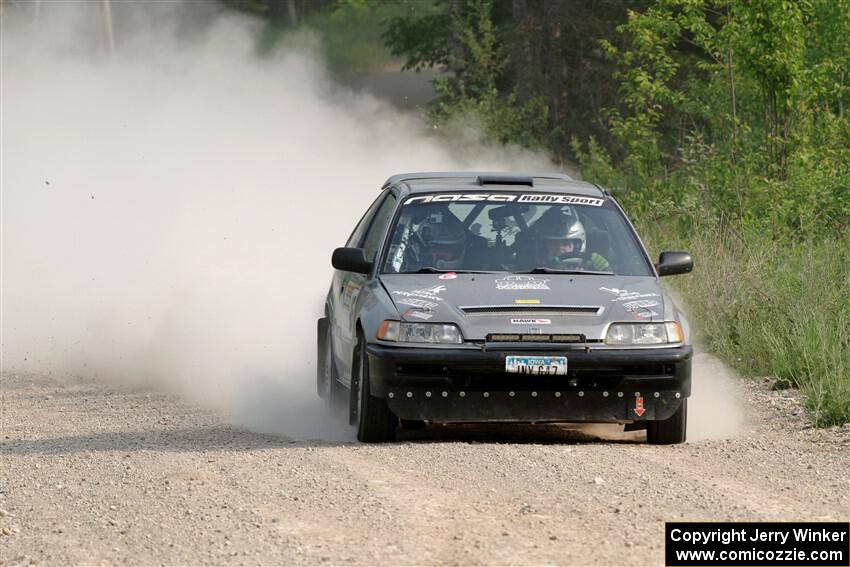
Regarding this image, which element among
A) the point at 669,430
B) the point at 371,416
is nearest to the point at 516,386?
the point at 371,416

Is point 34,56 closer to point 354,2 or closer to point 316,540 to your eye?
point 354,2

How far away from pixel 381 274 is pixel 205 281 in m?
8.78

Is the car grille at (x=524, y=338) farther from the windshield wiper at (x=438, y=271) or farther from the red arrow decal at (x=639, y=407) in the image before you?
the windshield wiper at (x=438, y=271)

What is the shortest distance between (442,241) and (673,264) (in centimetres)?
134

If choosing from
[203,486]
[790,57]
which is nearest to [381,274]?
[203,486]

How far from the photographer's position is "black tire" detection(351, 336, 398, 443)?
9562 mm

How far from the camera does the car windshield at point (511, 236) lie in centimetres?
1025

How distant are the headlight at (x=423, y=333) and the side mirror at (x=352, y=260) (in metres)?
0.87

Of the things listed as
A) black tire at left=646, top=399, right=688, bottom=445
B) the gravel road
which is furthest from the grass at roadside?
black tire at left=646, top=399, right=688, bottom=445

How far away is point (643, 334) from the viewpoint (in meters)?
9.40

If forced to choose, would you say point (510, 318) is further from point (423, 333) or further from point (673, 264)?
point (673, 264)

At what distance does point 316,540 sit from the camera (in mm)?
7145

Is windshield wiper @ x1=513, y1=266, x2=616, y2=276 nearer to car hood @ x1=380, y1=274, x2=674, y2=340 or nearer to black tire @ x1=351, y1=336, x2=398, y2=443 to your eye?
car hood @ x1=380, y1=274, x2=674, y2=340

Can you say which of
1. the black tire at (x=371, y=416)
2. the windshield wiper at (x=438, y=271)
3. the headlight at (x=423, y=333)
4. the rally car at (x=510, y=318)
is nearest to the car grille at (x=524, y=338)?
the rally car at (x=510, y=318)
